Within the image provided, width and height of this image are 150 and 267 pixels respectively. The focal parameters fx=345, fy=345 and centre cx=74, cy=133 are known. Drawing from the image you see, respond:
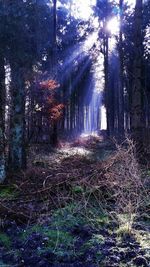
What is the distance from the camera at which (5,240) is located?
14.8 ft

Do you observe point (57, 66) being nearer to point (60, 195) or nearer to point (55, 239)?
point (60, 195)

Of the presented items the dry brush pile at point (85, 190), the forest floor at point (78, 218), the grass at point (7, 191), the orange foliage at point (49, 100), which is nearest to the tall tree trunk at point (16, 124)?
the grass at point (7, 191)

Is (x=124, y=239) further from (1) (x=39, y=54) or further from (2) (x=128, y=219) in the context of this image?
(1) (x=39, y=54)

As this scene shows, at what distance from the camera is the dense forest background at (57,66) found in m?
8.47

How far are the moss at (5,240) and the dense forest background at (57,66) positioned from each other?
3244 mm

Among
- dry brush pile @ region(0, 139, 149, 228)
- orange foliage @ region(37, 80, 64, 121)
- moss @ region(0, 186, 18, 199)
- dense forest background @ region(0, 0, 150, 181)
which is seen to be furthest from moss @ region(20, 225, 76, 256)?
orange foliage @ region(37, 80, 64, 121)

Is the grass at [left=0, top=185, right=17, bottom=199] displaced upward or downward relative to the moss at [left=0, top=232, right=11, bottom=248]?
upward

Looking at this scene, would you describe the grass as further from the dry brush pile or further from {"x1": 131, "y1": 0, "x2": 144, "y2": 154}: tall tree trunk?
{"x1": 131, "y1": 0, "x2": 144, "y2": 154}: tall tree trunk

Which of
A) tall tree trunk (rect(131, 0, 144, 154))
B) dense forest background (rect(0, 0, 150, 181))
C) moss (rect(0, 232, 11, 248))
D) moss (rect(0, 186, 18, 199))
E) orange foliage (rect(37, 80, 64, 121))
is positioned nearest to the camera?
moss (rect(0, 232, 11, 248))

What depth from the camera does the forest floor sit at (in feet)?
12.4

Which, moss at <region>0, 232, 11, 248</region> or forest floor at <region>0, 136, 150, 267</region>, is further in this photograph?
moss at <region>0, 232, 11, 248</region>

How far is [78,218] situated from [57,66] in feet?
63.6

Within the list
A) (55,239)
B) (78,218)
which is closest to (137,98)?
(78,218)

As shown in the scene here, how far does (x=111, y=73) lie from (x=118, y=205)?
1265 inches
